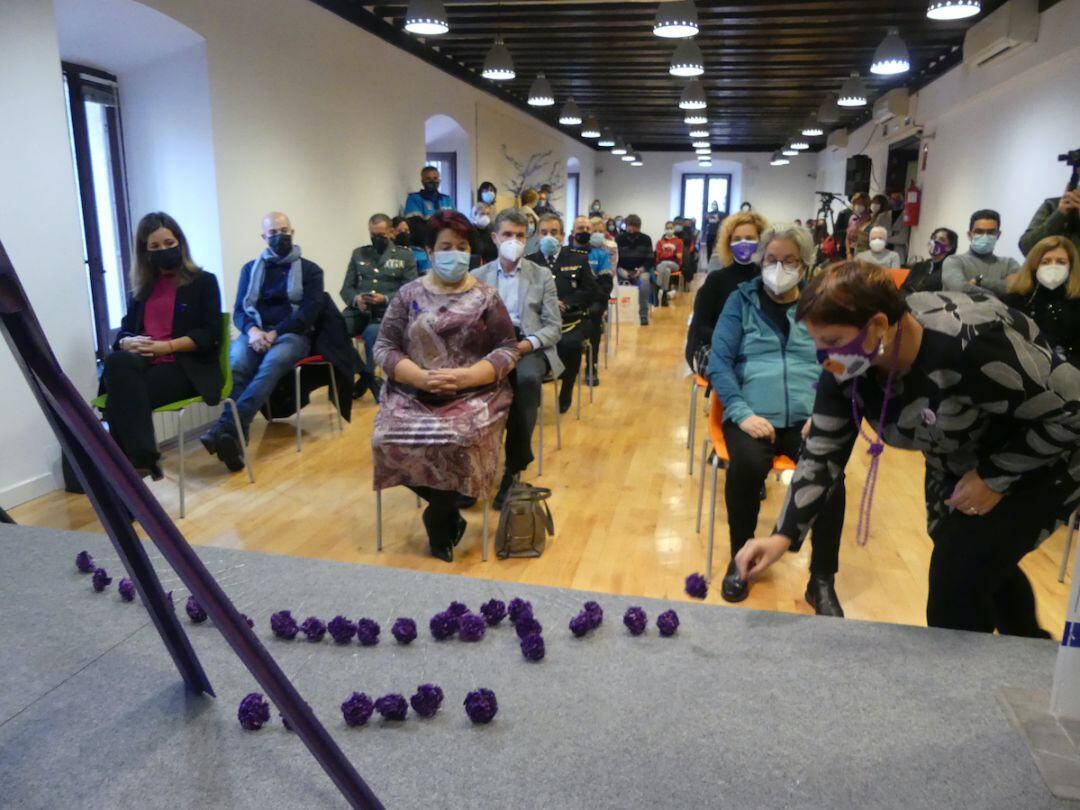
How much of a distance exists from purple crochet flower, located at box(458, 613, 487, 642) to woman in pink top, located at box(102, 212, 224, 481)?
2.56 m

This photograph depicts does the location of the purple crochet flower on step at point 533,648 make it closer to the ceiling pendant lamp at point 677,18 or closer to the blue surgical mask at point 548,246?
the blue surgical mask at point 548,246

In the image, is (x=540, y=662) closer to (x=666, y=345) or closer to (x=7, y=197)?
(x=7, y=197)

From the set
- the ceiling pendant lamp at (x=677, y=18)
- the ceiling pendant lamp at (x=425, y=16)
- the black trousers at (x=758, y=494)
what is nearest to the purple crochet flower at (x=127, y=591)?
the black trousers at (x=758, y=494)

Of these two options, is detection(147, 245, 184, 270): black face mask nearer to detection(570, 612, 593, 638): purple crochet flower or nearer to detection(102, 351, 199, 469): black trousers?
detection(102, 351, 199, 469): black trousers

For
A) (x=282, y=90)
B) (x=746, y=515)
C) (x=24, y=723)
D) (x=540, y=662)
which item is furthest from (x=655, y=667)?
(x=282, y=90)

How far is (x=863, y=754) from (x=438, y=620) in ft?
2.54

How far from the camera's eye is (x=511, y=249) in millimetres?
3969

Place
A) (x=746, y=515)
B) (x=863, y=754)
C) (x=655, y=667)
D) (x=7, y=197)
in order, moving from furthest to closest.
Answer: (x=7, y=197)
(x=746, y=515)
(x=655, y=667)
(x=863, y=754)

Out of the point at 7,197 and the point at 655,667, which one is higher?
the point at 7,197

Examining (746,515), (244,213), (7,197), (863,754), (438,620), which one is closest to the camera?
(863,754)

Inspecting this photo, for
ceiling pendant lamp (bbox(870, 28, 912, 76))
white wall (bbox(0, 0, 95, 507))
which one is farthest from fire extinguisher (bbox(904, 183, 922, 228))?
white wall (bbox(0, 0, 95, 507))

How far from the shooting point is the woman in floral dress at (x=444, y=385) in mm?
3010

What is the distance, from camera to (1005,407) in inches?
60.2

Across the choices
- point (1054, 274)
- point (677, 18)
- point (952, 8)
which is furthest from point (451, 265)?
point (952, 8)
